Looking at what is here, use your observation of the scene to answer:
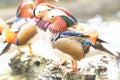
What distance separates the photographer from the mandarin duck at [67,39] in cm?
192

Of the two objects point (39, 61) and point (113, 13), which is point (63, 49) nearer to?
point (39, 61)

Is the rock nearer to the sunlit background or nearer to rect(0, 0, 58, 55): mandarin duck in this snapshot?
rect(0, 0, 58, 55): mandarin duck

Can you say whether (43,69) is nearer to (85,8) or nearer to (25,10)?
(25,10)

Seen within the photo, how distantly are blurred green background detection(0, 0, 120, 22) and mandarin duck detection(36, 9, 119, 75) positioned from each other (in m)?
1.03

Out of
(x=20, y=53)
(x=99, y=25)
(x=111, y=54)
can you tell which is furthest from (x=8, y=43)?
(x=99, y=25)

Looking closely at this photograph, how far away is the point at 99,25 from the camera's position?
Answer: 9.11ft

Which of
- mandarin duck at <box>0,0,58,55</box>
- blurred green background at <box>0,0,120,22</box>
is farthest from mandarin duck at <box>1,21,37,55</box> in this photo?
blurred green background at <box>0,0,120,22</box>

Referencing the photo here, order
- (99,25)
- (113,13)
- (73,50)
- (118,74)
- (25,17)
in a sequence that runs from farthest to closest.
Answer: (113,13), (99,25), (25,17), (118,74), (73,50)

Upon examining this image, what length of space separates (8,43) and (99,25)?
77cm

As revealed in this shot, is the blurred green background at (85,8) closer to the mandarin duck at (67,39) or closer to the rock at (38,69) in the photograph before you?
the rock at (38,69)

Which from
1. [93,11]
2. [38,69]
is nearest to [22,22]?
[38,69]

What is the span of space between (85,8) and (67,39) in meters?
1.33

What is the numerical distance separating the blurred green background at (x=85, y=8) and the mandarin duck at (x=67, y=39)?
103 centimetres

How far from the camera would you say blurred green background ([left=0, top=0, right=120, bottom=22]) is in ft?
10.0
